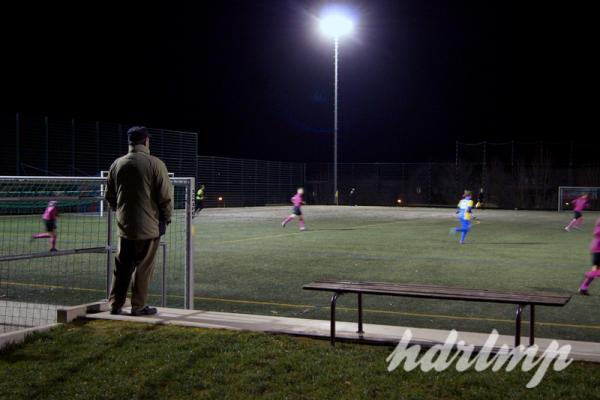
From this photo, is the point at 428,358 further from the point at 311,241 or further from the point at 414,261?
the point at 311,241

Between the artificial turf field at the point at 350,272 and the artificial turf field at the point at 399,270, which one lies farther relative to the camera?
the artificial turf field at the point at 350,272

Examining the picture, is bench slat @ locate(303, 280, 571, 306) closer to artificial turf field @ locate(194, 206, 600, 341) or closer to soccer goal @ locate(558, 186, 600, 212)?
artificial turf field @ locate(194, 206, 600, 341)

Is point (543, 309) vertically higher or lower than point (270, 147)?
lower

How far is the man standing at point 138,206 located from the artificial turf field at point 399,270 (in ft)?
8.06

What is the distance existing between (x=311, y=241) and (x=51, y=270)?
27.0 ft

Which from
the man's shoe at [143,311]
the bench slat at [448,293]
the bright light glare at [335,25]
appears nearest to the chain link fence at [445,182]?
the bright light glare at [335,25]

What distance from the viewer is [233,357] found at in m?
5.05

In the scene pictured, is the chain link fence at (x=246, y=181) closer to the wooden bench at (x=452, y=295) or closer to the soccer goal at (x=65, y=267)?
the soccer goal at (x=65, y=267)

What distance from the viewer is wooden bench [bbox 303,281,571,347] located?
5.23 meters

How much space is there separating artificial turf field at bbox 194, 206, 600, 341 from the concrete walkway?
151cm

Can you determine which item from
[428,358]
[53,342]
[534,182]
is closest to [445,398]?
[428,358]

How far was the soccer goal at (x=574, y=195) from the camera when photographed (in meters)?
42.9

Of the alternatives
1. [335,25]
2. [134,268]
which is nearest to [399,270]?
[134,268]

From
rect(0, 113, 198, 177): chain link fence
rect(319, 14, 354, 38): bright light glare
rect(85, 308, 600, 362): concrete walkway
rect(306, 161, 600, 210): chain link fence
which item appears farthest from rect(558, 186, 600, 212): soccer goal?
rect(85, 308, 600, 362): concrete walkway
